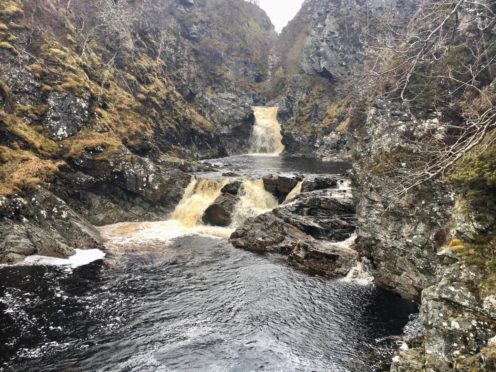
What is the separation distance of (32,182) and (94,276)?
36.1 feet

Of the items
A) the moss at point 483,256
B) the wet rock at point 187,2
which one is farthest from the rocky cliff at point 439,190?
the wet rock at point 187,2

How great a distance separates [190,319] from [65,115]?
29863mm

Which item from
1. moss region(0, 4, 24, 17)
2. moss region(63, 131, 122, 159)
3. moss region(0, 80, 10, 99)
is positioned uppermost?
moss region(0, 4, 24, 17)

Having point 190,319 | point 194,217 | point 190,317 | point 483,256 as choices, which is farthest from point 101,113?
point 483,256

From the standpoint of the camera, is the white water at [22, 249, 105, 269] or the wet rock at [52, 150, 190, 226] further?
the wet rock at [52, 150, 190, 226]

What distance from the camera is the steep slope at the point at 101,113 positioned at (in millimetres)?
35156

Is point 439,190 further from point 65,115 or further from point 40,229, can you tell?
point 65,115

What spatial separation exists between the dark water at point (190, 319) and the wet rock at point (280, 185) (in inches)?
595

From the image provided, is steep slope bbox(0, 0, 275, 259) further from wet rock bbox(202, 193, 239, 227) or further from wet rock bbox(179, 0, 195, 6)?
wet rock bbox(179, 0, 195, 6)

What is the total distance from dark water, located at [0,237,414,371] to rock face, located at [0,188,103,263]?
2.53 metres

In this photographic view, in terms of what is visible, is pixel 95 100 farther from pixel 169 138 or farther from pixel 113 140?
pixel 169 138

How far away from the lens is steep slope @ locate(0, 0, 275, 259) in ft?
115

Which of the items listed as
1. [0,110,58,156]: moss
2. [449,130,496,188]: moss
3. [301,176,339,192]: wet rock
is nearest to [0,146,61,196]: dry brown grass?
[0,110,58,156]: moss

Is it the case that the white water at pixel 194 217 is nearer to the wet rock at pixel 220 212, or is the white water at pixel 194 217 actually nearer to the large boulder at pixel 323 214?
the wet rock at pixel 220 212
